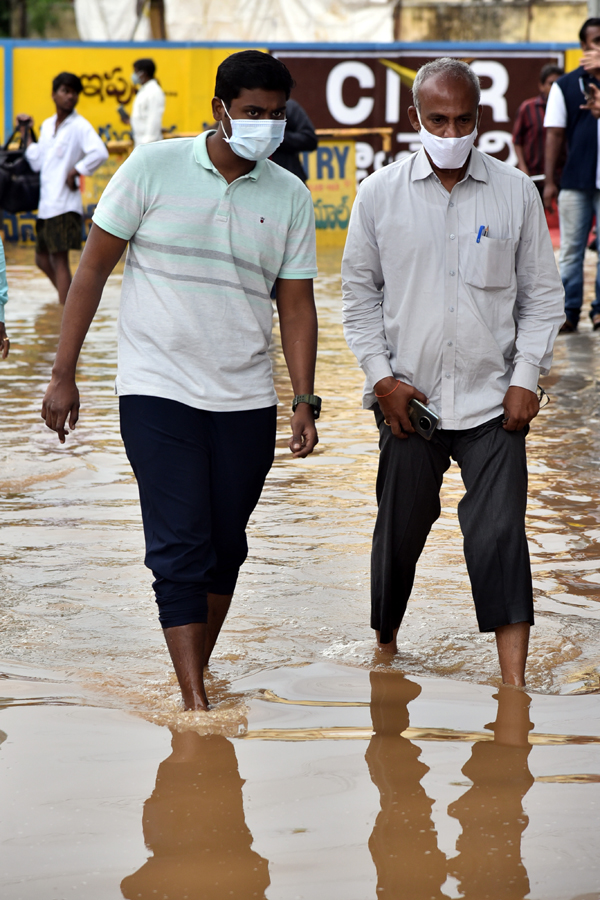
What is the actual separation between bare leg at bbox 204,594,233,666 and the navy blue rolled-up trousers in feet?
0.80

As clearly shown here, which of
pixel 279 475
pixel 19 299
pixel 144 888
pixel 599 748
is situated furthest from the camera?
pixel 19 299

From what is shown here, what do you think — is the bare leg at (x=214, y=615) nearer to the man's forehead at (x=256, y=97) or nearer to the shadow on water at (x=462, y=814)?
the shadow on water at (x=462, y=814)

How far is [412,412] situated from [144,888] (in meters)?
1.71

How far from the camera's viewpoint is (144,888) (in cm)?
250

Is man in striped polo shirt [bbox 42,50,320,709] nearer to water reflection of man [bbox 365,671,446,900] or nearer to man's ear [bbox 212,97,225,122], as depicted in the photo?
man's ear [bbox 212,97,225,122]

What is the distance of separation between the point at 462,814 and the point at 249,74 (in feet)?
6.55

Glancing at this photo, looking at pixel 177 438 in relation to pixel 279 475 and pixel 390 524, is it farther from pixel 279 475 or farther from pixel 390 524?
pixel 279 475

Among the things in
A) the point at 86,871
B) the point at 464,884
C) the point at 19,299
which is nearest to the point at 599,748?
the point at 464,884

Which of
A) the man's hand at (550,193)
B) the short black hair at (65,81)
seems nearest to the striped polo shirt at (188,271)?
the man's hand at (550,193)

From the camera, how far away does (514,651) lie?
371cm

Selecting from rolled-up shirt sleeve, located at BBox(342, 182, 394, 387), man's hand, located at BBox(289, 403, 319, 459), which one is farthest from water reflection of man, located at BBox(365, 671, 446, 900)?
rolled-up shirt sleeve, located at BBox(342, 182, 394, 387)

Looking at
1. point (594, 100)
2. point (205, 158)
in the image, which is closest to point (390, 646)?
point (205, 158)

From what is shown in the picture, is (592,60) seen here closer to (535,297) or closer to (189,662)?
(535,297)

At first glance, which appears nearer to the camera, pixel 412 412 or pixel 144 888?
pixel 144 888
